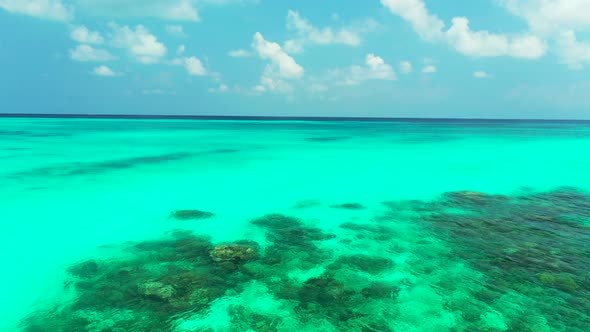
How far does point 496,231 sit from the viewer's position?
10.1m

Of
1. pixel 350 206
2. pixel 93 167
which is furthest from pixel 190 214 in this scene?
pixel 93 167

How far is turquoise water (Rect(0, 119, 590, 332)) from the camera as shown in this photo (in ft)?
20.3

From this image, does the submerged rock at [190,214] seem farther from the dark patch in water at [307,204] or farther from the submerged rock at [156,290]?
the submerged rock at [156,290]

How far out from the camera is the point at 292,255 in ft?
28.3

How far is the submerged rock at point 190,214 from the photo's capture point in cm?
1184

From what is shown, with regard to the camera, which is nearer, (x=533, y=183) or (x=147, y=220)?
(x=147, y=220)

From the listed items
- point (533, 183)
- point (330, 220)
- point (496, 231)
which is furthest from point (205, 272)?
point (533, 183)

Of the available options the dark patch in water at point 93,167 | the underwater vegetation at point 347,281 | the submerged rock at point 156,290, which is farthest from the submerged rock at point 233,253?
the dark patch in water at point 93,167

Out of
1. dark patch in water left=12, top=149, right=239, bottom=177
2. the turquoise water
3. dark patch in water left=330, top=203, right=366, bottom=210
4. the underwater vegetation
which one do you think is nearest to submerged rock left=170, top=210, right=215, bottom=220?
the turquoise water

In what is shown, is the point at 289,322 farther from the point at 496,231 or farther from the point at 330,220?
the point at 496,231

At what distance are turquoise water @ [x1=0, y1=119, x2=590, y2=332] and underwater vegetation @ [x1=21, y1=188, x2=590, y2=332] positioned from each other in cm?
4

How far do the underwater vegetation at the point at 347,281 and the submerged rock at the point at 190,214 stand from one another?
1462 mm

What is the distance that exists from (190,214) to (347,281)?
7.00m

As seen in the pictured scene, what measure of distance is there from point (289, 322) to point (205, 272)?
2562mm
